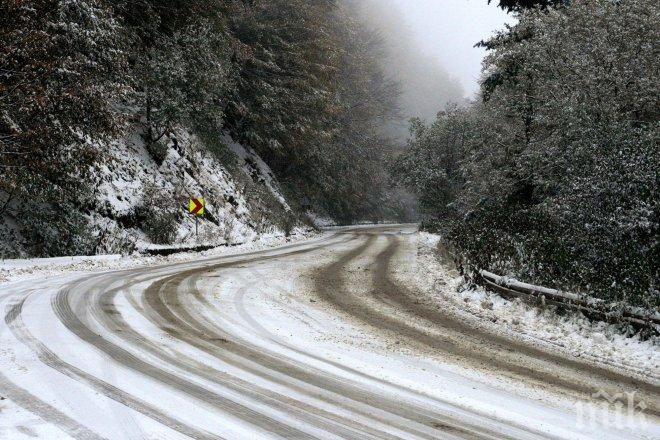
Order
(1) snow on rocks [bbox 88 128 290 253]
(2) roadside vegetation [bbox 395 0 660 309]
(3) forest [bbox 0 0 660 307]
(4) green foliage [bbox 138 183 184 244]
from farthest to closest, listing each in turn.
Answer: (4) green foliage [bbox 138 183 184 244] < (1) snow on rocks [bbox 88 128 290 253] < (3) forest [bbox 0 0 660 307] < (2) roadside vegetation [bbox 395 0 660 309]

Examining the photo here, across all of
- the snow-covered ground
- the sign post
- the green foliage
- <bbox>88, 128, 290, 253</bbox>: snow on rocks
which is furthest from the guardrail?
the sign post

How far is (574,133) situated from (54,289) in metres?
12.9

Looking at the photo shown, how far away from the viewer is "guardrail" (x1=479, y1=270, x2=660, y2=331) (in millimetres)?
6852

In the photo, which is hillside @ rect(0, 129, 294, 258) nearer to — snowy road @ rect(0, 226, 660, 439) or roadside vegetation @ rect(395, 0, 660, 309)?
snowy road @ rect(0, 226, 660, 439)

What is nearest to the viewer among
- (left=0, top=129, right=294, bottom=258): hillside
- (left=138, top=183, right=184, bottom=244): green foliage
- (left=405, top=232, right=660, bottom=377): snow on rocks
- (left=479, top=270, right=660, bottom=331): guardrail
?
(left=405, top=232, right=660, bottom=377): snow on rocks

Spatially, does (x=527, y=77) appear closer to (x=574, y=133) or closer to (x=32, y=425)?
(x=574, y=133)

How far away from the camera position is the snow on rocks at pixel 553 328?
6188 mm

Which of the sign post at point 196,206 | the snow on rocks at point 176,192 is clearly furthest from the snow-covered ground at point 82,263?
the sign post at point 196,206

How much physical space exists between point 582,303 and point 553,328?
29.5 inches

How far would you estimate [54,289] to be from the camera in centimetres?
846

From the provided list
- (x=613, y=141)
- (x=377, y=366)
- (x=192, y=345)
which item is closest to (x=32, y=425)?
(x=192, y=345)

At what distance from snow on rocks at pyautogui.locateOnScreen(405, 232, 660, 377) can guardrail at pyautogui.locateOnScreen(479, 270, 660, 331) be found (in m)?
0.15

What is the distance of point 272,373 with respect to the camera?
4.57m

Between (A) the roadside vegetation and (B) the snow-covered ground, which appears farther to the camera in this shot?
(B) the snow-covered ground
